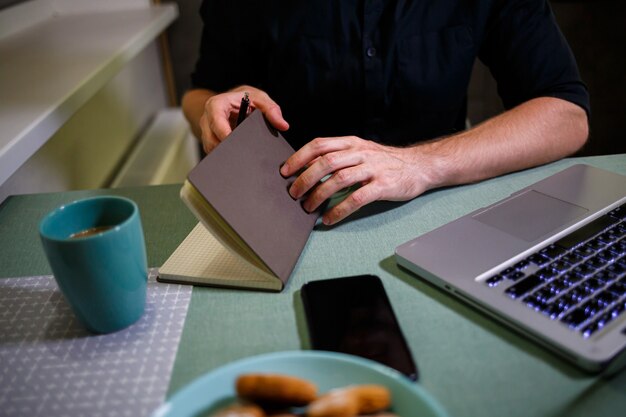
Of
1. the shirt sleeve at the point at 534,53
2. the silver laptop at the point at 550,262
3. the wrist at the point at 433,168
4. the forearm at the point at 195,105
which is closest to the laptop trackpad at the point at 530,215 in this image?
the silver laptop at the point at 550,262

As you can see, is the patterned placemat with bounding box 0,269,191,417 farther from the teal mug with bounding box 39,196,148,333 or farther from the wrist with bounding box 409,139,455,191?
the wrist with bounding box 409,139,455,191

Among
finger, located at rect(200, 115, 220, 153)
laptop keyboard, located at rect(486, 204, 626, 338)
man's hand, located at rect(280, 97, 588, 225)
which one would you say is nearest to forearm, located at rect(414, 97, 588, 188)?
man's hand, located at rect(280, 97, 588, 225)

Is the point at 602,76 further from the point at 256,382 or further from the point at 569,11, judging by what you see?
the point at 256,382

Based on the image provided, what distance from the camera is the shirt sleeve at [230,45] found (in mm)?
1153

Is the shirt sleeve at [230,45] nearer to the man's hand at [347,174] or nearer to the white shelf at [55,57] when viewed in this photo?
the white shelf at [55,57]

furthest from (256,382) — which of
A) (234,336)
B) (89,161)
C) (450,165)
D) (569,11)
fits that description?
(569,11)

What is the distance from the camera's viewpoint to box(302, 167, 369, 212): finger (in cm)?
71

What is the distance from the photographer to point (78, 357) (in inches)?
20.9

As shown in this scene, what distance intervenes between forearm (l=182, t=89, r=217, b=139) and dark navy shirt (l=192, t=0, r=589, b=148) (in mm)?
81

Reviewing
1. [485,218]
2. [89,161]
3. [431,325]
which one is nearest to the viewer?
[431,325]

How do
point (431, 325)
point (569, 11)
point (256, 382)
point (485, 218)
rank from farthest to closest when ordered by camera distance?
point (569, 11) < point (485, 218) < point (431, 325) < point (256, 382)

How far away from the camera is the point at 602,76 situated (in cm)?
208

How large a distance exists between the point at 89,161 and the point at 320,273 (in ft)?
3.66

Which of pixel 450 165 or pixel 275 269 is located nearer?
pixel 275 269
